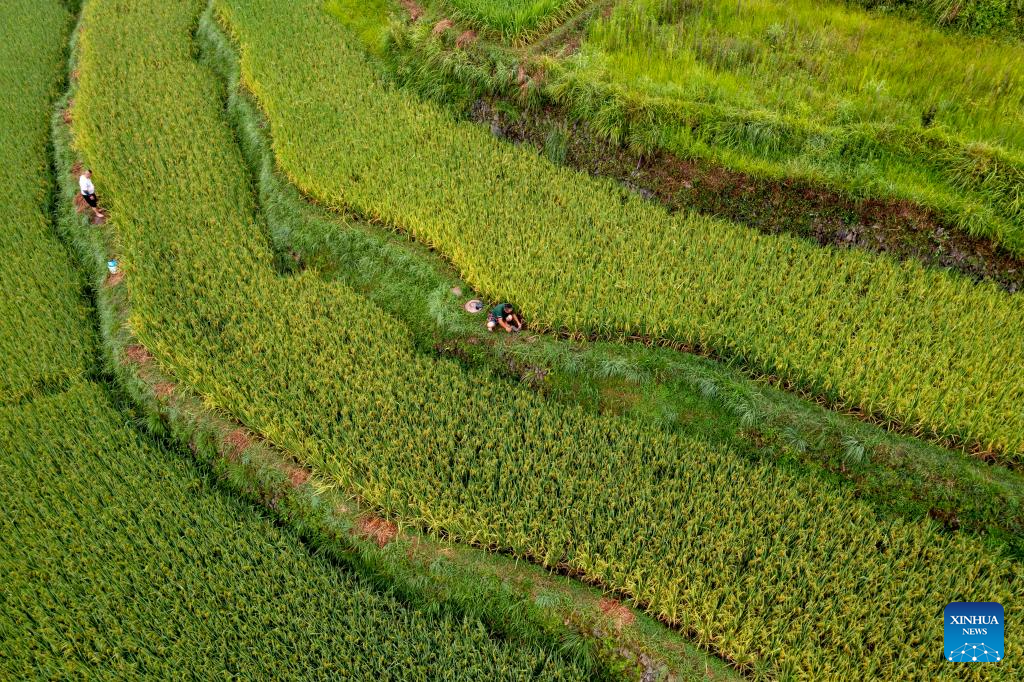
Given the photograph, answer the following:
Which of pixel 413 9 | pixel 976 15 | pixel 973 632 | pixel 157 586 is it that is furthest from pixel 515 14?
pixel 973 632

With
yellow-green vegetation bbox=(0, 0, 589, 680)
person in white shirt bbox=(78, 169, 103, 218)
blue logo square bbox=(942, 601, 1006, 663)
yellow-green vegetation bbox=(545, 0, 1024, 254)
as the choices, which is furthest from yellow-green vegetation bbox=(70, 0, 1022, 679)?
yellow-green vegetation bbox=(545, 0, 1024, 254)

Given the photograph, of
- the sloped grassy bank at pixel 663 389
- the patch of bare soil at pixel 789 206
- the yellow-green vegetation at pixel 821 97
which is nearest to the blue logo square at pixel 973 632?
the sloped grassy bank at pixel 663 389

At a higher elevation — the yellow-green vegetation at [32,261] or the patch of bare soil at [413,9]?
the patch of bare soil at [413,9]

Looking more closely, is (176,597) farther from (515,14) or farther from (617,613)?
(515,14)

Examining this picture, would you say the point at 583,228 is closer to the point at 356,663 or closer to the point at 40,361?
the point at 356,663

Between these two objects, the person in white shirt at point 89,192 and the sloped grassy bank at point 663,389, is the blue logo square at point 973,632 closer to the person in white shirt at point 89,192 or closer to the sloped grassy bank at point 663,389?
the sloped grassy bank at point 663,389

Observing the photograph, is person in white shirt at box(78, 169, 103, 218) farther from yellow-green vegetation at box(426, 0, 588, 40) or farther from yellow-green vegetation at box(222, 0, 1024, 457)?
yellow-green vegetation at box(426, 0, 588, 40)

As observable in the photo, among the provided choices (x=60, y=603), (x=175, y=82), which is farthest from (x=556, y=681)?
(x=175, y=82)
